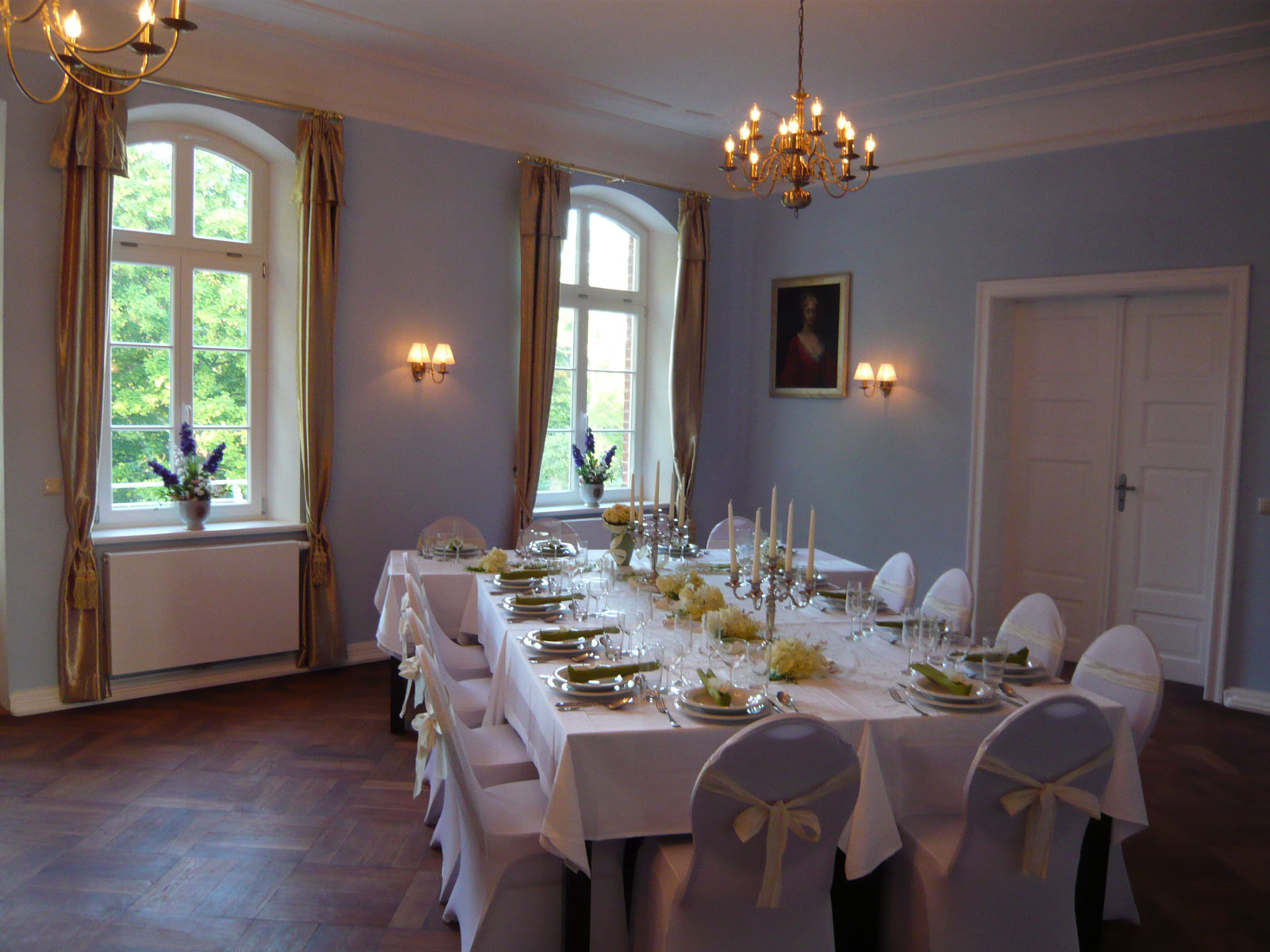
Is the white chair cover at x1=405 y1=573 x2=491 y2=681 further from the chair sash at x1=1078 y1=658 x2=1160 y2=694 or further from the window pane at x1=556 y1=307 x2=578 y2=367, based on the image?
the window pane at x1=556 y1=307 x2=578 y2=367

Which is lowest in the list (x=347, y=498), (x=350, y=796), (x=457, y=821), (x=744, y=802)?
(x=350, y=796)

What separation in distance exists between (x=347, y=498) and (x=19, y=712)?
2.01 meters

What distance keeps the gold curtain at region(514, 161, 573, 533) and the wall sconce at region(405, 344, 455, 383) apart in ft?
1.96

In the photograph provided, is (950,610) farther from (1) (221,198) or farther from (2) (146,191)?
(2) (146,191)

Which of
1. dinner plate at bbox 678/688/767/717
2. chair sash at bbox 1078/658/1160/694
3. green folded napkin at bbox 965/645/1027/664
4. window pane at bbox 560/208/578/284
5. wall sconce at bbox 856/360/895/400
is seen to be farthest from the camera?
window pane at bbox 560/208/578/284

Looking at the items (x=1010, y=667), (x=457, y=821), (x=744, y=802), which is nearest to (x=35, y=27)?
(x=457, y=821)

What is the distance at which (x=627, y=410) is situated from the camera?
7.64 m

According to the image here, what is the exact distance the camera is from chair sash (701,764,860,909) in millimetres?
2162

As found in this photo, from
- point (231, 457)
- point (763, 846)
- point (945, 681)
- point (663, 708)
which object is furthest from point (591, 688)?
point (231, 457)

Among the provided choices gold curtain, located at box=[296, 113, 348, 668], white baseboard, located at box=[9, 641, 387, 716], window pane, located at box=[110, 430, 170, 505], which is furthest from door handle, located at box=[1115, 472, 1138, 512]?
window pane, located at box=[110, 430, 170, 505]

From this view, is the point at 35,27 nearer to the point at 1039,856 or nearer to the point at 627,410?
the point at 627,410

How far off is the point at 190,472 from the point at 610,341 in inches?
134

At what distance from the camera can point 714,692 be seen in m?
2.70

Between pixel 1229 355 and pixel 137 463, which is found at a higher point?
pixel 1229 355
